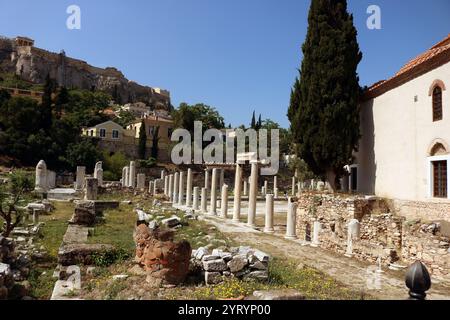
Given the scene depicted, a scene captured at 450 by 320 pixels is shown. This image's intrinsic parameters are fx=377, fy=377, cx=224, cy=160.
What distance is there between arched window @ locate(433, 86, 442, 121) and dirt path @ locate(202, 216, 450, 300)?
6614mm

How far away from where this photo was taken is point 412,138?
52.4 ft

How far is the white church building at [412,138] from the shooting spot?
14.1 meters

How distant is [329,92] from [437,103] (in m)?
5.51

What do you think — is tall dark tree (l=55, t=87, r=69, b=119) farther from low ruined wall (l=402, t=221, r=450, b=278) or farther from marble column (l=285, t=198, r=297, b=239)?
low ruined wall (l=402, t=221, r=450, b=278)

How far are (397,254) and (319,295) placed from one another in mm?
6417

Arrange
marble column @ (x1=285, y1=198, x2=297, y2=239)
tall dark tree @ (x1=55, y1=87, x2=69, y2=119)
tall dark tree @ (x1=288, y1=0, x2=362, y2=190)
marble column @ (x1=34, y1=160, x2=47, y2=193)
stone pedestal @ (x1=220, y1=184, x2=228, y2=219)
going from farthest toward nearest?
tall dark tree @ (x1=55, y1=87, x2=69, y2=119) < marble column @ (x1=34, y1=160, x2=47, y2=193) < stone pedestal @ (x1=220, y1=184, x2=228, y2=219) < tall dark tree @ (x1=288, y1=0, x2=362, y2=190) < marble column @ (x1=285, y1=198, x2=297, y2=239)

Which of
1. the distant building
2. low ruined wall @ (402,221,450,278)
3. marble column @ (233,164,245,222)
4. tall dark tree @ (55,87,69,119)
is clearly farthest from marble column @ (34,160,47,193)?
tall dark tree @ (55,87,69,119)

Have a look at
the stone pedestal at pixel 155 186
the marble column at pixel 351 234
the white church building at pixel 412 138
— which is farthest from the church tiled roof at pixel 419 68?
the stone pedestal at pixel 155 186

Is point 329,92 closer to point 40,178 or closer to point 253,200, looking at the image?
point 253,200

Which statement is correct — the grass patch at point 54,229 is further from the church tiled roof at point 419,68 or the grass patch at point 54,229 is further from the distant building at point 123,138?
the distant building at point 123,138

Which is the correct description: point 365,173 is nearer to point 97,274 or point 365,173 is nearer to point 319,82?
point 319,82

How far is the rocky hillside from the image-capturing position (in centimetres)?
10100

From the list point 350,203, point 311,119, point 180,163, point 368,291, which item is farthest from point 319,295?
point 180,163

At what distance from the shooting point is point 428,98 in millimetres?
14859
